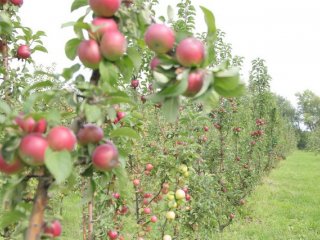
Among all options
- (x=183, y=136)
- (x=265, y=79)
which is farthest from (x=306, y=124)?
(x=183, y=136)

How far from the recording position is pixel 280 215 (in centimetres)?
938

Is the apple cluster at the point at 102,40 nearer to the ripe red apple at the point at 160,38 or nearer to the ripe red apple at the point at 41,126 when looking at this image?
the ripe red apple at the point at 160,38

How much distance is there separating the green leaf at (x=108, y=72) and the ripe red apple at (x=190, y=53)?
17 centimetres

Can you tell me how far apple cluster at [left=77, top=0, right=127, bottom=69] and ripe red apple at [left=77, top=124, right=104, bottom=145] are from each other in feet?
0.50

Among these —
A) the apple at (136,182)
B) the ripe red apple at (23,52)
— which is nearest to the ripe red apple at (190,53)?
the ripe red apple at (23,52)

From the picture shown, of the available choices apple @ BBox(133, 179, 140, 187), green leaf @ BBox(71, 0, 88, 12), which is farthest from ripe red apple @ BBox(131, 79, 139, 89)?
green leaf @ BBox(71, 0, 88, 12)

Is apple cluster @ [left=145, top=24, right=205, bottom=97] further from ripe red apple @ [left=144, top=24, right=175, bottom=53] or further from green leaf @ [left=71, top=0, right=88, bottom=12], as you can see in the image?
green leaf @ [left=71, top=0, right=88, bottom=12]

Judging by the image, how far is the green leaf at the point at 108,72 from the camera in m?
1.03

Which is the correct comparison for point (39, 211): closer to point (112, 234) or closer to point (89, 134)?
point (89, 134)

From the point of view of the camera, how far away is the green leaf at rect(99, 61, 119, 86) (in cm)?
103

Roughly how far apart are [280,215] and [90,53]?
9113 millimetres

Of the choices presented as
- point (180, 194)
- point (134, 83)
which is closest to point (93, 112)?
point (180, 194)

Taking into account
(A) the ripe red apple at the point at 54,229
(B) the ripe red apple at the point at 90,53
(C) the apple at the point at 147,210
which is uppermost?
(B) the ripe red apple at the point at 90,53

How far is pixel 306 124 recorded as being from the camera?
64.6 meters
